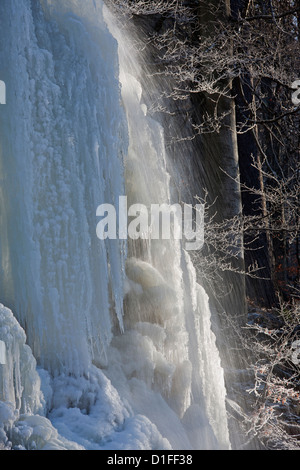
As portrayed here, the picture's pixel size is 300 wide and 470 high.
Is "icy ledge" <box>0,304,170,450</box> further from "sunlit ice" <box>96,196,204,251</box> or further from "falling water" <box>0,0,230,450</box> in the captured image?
"sunlit ice" <box>96,196,204,251</box>

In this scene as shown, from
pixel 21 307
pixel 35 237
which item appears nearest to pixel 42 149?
pixel 35 237

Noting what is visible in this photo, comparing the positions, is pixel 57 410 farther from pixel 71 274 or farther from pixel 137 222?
pixel 137 222

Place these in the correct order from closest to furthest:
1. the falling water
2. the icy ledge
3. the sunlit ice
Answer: the icy ledge
the falling water
the sunlit ice

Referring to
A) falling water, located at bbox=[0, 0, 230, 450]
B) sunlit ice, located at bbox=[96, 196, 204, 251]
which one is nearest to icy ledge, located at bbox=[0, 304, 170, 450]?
falling water, located at bbox=[0, 0, 230, 450]

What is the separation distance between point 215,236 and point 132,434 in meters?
4.65

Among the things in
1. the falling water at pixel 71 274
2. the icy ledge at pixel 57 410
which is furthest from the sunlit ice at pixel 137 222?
the icy ledge at pixel 57 410

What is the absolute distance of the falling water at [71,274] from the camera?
3.44m

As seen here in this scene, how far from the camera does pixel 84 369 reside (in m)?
3.82

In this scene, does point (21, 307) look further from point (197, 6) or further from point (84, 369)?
point (197, 6)

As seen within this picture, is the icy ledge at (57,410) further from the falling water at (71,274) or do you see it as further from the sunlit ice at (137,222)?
the sunlit ice at (137,222)

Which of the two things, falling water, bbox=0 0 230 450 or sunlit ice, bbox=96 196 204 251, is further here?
sunlit ice, bbox=96 196 204 251

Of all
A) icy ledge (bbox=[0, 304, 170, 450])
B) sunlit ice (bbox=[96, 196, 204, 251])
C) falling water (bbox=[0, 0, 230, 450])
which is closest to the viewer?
icy ledge (bbox=[0, 304, 170, 450])

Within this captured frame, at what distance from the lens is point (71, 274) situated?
381cm

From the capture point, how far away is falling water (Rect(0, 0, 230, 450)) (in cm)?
344
